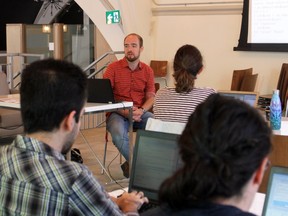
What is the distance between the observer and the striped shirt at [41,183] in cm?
141

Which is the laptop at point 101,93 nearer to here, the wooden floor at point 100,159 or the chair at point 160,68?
the wooden floor at point 100,159

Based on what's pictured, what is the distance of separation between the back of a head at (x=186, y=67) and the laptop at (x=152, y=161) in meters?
1.27

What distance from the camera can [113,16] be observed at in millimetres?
7191

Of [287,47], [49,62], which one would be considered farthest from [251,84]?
[49,62]

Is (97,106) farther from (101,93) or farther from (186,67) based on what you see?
(186,67)

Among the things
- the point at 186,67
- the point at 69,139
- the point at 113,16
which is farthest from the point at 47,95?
the point at 113,16

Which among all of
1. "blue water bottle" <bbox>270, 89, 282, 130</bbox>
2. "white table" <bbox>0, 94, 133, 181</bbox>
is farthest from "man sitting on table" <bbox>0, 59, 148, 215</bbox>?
"white table" <bbox>0, 94, 133, 181</bbox>

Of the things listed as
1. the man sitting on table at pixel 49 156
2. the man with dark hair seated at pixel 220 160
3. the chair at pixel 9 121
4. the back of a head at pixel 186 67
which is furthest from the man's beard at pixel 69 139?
the chair at pixel 9 121

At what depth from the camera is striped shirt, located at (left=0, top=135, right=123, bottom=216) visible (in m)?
1.41

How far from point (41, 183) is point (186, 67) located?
6.41ft

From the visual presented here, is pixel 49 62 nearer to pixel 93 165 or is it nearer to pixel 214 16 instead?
pixel 93 165

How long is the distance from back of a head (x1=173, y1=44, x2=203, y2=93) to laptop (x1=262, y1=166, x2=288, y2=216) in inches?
65.9

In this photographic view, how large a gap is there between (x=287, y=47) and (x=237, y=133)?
532 centimetres

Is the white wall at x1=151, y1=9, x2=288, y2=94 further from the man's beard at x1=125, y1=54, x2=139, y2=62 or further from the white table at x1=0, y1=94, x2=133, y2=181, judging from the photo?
the white table at x1=0, y1=94, x2=133, y2=181
